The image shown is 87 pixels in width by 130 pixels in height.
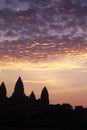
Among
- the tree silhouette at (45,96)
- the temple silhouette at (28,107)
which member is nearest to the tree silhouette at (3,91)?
the temple silhouette at (28,107)

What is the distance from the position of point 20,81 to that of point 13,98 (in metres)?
7.12

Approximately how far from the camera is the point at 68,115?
71.8 m

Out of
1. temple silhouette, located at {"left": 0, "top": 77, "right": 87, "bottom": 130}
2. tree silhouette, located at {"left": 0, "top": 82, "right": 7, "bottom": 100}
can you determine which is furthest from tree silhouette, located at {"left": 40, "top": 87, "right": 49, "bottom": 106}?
tree silhouette, located at {"left": 0, "top": 82, "right": 7, "bottom": 100}

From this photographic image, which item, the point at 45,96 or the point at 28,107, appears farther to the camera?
the point at 45,96

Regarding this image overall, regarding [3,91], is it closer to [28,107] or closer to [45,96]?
[28,107]

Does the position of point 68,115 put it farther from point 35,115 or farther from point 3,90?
point 3,90

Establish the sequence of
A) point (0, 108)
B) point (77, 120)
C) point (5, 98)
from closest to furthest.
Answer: point (77, 120) → point (0, 108) → point (5, 98)

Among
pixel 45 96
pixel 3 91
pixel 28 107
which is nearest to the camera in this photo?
pixel 28 107

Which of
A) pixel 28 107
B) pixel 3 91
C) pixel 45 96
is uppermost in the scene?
pixel 3 91

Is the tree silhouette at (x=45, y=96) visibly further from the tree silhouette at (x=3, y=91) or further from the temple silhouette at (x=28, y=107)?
the tree silhouette at (x=3, y=91)

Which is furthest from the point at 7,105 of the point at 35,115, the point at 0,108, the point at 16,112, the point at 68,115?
the point at 68,115

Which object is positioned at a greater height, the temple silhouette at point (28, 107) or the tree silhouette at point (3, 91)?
the tree silhouette at point (3, 91)

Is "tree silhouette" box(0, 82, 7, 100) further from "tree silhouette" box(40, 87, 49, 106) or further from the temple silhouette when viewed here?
"tree silhouette" box(40, 87, 49, 106)

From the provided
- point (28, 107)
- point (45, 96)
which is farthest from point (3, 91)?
Result: point (45, 96)
